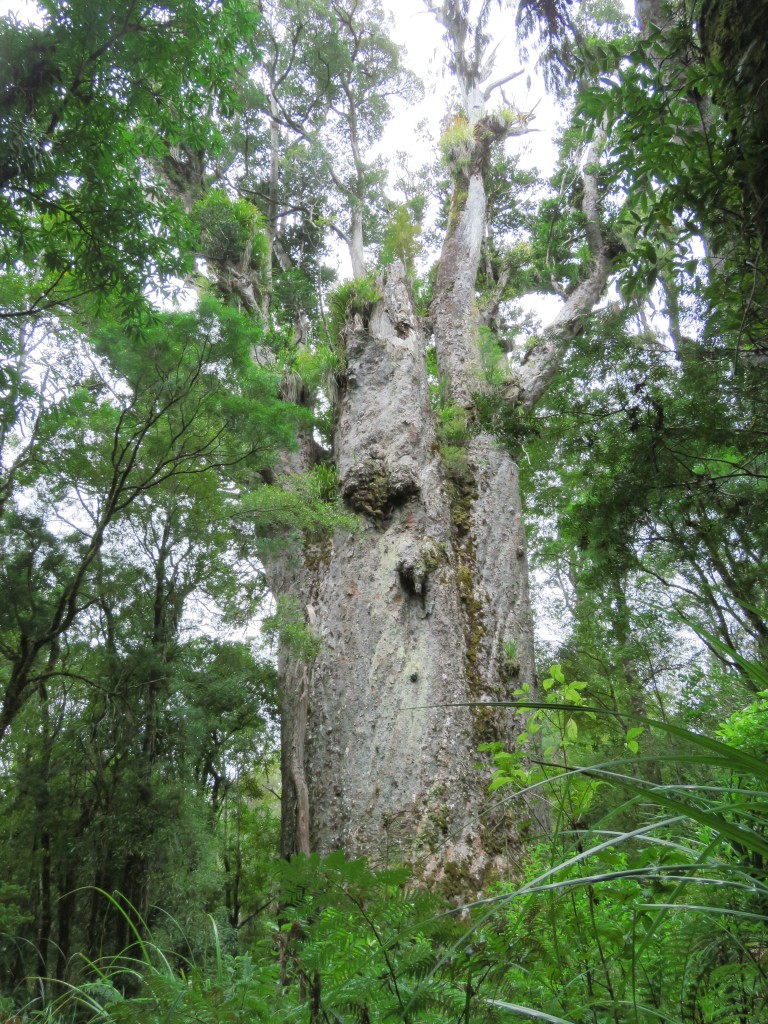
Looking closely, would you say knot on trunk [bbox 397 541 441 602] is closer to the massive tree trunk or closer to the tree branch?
the massive tree trunk

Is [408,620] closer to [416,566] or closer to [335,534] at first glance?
[416,566]

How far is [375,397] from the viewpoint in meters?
6.00

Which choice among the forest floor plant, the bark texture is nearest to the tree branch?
the bark texture

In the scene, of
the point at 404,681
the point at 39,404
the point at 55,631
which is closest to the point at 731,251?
the point at 404,681

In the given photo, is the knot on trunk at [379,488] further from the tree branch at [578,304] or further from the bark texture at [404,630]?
the tree branch at [578,304]

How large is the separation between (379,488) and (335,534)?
22.5 inches

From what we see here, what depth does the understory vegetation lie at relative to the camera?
1.04m

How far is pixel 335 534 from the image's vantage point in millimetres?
5492

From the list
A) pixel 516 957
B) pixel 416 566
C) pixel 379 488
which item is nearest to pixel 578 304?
pixel 379 488

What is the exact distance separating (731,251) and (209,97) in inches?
144

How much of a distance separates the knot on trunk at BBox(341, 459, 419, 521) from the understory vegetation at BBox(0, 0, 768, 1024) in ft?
0.15

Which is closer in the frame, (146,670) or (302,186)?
(146,670)

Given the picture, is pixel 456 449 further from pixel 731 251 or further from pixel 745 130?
pixel 745 130

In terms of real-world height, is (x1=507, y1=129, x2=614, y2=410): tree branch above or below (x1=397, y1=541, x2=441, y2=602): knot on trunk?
above
